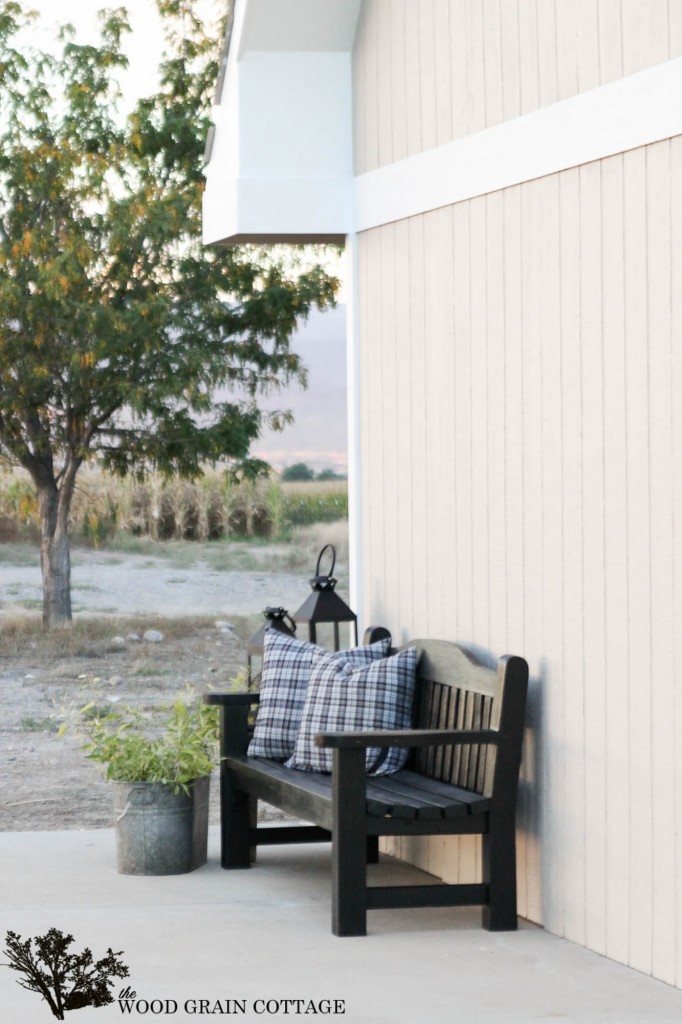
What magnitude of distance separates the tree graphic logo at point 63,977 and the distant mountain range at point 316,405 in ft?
29.0

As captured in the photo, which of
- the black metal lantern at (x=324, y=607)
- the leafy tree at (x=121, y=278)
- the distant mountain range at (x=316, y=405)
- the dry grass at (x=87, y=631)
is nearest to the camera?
the black metal lantern at (x=324, y=607)

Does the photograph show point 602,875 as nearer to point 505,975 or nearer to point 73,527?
point 505,975

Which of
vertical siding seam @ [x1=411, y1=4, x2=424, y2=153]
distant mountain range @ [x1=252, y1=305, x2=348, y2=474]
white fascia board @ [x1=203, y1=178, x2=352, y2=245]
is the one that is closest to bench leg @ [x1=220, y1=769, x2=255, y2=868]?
white fascia board @ [x1=203, y1=178, x2=352, y2=245]

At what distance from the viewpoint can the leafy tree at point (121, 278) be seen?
38.4ft

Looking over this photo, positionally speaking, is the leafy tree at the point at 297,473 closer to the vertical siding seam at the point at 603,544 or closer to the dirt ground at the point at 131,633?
the dirt ground at the point at 131,633

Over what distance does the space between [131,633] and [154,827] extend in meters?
7.70

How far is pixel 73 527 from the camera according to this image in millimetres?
12391

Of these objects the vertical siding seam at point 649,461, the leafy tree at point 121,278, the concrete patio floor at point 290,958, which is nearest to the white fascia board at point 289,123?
the vertical siding seam at point 649,461

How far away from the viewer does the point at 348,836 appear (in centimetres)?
410

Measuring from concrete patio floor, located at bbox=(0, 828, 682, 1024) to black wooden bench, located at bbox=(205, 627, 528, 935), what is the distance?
0.38ft

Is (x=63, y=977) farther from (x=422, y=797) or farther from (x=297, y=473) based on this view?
(x=297, y=473)

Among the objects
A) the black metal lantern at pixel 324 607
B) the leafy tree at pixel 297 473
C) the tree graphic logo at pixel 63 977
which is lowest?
the tree graphic logo at pixel 63 977

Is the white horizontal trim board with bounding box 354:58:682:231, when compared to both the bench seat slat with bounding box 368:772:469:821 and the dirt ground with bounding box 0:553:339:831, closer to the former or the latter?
the bench seat slat with bounding box 368:772:469:821

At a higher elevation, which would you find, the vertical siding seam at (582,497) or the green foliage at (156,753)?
the vertical siding seam at (582,497)
